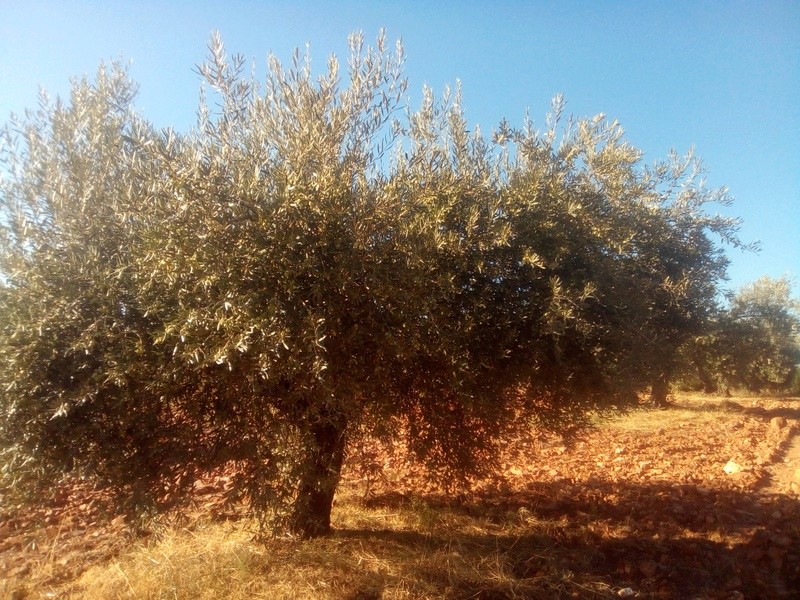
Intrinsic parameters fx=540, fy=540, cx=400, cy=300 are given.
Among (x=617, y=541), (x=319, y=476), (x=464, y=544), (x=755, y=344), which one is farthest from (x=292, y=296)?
(x=755, y=344)

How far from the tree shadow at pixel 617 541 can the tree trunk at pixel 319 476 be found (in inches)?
34.6

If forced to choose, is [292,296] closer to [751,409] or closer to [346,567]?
[346,567]

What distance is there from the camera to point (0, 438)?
4.99 m

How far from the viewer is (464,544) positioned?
7438mm

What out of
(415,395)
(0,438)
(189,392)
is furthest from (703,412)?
(0,438)

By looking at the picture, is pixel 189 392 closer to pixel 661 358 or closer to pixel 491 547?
pixel 491 547

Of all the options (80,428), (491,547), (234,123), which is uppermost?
(234,123)

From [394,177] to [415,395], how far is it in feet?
8.37

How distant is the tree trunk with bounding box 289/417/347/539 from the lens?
6.02 meters

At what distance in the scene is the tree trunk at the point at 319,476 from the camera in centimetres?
602

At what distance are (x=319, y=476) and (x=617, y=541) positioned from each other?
450 cm

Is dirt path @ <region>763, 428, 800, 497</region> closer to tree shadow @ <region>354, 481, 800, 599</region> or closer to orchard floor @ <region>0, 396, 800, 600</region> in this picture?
orchard floor @ <region>0, 396, 800, 600</region>

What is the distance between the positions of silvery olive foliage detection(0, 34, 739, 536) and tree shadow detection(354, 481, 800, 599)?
4.74 ft

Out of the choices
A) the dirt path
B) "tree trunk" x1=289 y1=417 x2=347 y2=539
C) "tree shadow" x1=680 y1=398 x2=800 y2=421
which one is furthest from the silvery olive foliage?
"tree shadow" x1=680 y1=398 x2=800 y2=421
